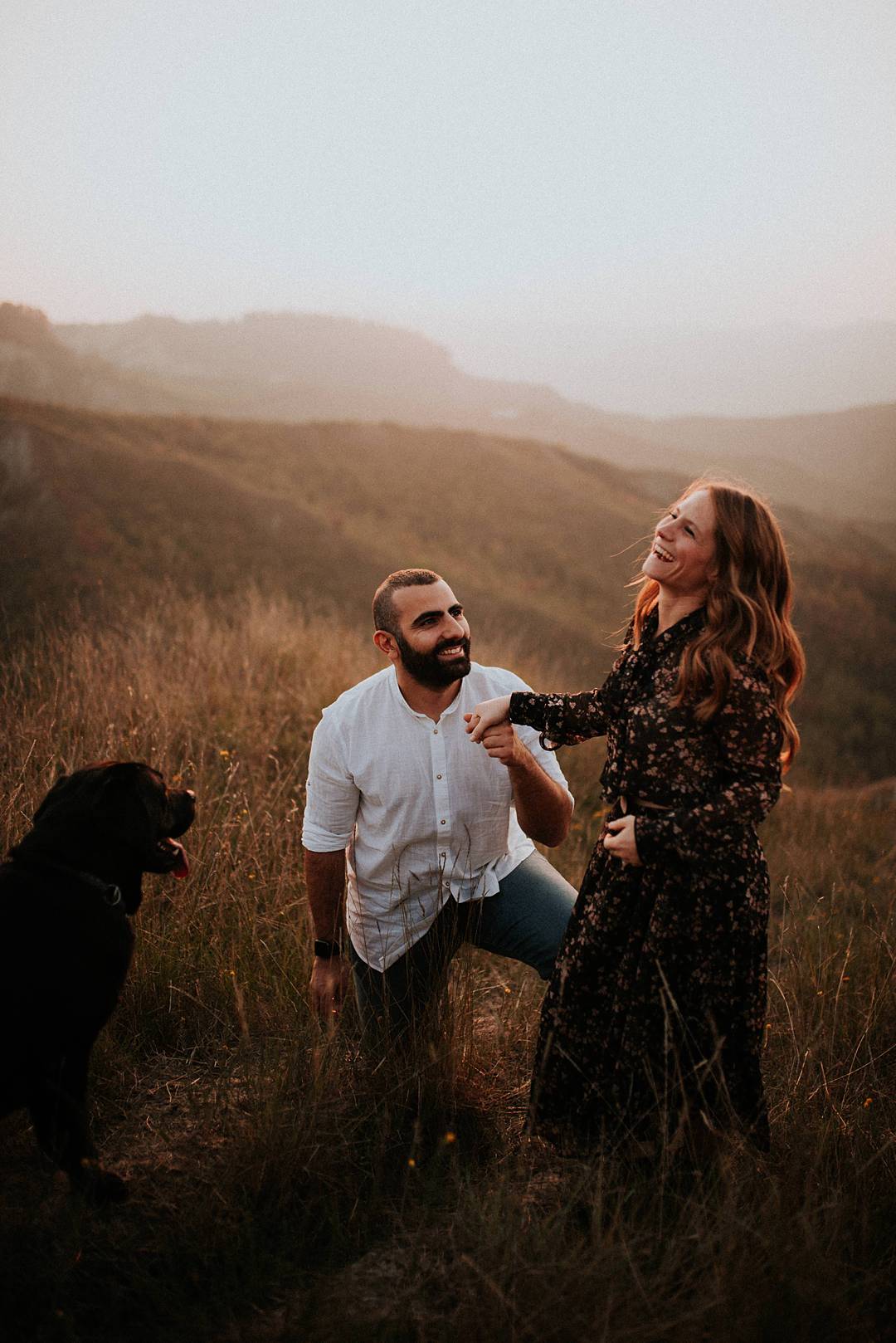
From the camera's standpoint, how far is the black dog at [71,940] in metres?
2.07

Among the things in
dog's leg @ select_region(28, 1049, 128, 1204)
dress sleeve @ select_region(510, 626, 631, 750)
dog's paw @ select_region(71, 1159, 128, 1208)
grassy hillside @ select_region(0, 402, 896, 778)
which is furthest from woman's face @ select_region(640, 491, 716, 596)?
grassy hillside @ select_region(0, 402, 896, 778)

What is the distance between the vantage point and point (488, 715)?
2678 millimetres

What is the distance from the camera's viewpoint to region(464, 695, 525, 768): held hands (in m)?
2.68

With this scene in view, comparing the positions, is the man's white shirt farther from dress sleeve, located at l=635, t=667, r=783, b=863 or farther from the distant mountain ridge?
the distant mountain ridge

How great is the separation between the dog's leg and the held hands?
1498mm

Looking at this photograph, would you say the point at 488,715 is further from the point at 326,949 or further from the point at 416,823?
the point at 326,949

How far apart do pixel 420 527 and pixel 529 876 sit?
2035 centimetres

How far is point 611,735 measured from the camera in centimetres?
261

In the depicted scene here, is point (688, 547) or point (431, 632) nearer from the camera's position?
point (688, 547)

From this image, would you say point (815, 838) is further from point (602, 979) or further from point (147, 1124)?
point (147, 1124)

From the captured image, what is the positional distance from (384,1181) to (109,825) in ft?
4.54

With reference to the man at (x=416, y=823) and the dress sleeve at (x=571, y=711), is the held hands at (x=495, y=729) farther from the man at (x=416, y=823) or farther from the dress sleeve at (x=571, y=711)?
the man at (x=416, y=823)

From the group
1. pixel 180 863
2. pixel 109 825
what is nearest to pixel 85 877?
pixel 109 825

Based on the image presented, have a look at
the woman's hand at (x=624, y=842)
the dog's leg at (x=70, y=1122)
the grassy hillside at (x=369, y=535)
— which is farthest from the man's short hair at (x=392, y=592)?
the grassy hillside at (x=369, y=535)
